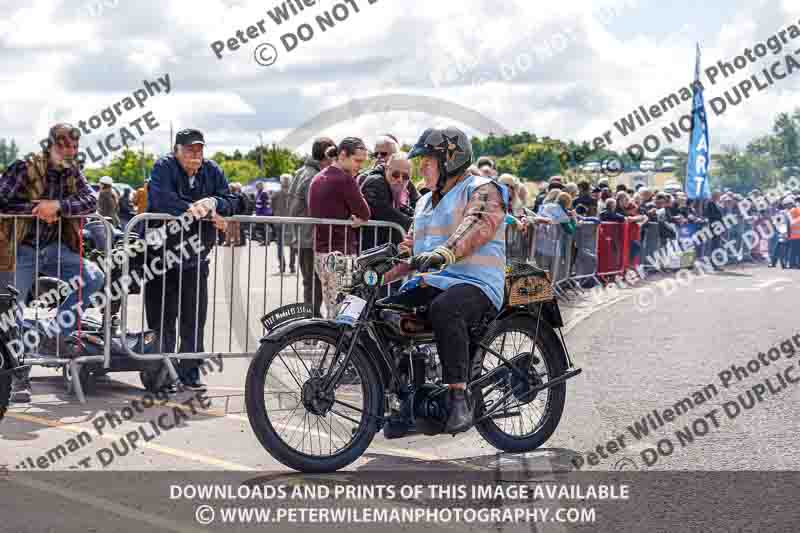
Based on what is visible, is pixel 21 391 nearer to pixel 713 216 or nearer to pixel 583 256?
pixel 583 256

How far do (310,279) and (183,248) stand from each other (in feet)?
8.29

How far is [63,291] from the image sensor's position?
829 cm

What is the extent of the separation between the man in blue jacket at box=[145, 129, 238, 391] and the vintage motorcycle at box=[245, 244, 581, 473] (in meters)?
2.17

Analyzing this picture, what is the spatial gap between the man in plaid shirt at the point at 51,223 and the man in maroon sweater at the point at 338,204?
1.94 metres

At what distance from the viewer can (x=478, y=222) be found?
251 inches

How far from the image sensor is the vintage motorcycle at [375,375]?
6.02m

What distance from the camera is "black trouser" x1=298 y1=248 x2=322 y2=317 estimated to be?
10641 mm

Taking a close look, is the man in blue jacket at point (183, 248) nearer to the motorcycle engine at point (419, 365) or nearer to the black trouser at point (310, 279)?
the black trouser at point (310, 279)

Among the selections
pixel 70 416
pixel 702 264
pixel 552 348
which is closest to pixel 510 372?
pixel 552 348

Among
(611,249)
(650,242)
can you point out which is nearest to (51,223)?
(611,249)

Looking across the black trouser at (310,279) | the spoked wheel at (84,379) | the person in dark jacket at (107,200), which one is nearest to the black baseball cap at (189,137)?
the spoked wheel at (84,379)

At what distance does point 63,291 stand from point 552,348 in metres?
3.41

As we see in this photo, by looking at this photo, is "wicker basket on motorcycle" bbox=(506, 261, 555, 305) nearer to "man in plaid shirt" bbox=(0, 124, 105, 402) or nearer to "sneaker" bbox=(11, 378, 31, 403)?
"man in plaid shirt" bbox=(0, 124, 105, 402)

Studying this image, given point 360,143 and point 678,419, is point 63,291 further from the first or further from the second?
point 678,419
